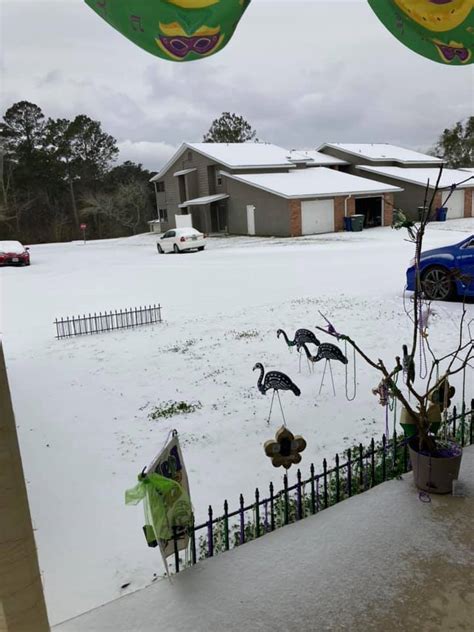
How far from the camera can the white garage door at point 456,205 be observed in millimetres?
34562

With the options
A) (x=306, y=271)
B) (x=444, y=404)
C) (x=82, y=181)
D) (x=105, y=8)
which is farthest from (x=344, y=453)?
(x=82, y=181)

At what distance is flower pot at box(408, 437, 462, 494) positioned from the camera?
369cm

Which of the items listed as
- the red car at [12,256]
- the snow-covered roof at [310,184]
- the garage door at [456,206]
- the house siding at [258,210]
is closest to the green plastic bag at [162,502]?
the red car at [12,256]

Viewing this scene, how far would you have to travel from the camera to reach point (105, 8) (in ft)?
9.43

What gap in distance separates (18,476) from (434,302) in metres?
9.43

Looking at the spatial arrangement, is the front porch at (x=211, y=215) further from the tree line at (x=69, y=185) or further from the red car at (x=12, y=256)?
the red car at (x=12, y=256)

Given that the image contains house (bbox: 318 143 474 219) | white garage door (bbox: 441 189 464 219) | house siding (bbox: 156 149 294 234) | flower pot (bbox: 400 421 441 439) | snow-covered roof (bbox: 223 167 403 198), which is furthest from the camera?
white garage door (bbox: 441 189 464 219)

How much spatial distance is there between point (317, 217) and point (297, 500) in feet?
84.8

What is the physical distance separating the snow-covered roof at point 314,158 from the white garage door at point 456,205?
784cm

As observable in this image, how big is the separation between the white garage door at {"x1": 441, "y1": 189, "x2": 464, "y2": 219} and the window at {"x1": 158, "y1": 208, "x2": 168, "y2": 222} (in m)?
19.3

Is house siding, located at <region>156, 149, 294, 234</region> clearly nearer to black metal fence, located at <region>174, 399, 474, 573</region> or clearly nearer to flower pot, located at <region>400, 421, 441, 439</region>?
black metal fence, located at <region>174, 399, 474, 573</region>

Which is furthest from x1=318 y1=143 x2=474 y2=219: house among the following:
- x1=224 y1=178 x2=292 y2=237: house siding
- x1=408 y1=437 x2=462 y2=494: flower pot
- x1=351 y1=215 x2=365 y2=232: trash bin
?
x1=408 y1=437 x2=462 y2=494: flower pot

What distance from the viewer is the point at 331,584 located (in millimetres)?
2883

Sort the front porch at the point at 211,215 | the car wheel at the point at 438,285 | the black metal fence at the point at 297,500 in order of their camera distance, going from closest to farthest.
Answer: the black metal fence at the point at 297,500, the car wheel at the point at 438,285, the front porch at the point at 211,215
